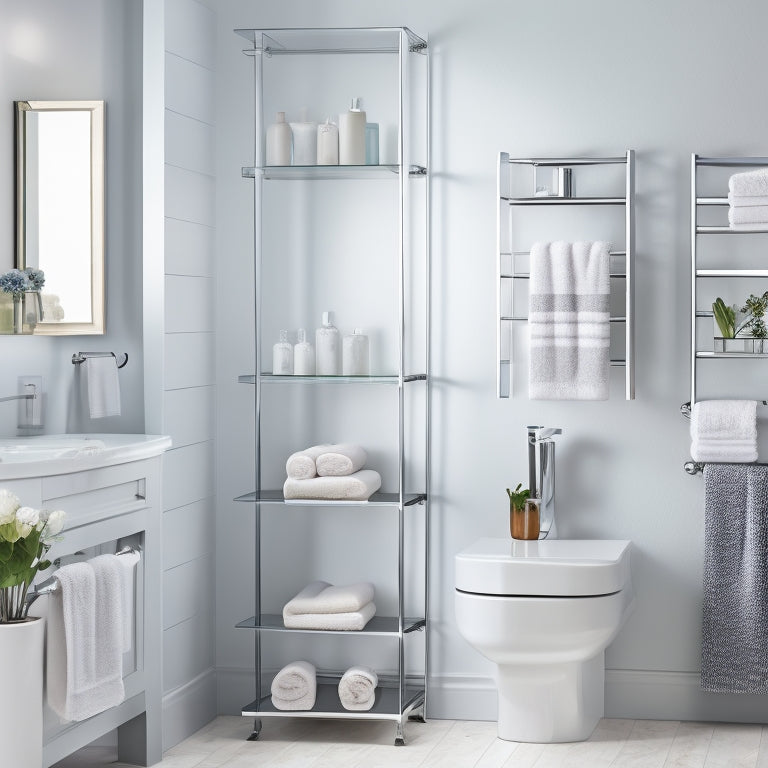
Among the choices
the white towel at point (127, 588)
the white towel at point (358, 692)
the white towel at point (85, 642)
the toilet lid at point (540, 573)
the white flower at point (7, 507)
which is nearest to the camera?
the white flower at point (7, 507)

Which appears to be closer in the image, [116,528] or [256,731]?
[116,528]

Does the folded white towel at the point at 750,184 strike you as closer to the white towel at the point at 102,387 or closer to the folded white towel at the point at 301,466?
the folded white towel at the point at 301,466

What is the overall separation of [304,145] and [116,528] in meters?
1.24

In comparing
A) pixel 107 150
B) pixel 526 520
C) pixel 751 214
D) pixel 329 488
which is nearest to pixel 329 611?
pixel 329 488

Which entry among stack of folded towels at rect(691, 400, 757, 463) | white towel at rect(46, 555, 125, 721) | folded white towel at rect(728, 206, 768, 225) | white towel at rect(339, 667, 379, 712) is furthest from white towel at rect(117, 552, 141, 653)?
folded white towel at rect(728, 206, 768, 225)

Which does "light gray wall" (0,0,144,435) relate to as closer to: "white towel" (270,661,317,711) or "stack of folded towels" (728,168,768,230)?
"white towel" (270,661,317,711)

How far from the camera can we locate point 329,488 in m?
3.28

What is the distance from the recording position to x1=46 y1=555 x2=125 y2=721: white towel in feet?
8.05

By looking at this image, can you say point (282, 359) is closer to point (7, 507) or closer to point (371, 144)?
point (371, 144)

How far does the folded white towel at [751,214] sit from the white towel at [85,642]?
1.86 m

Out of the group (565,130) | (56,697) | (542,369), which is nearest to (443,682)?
(542,369)

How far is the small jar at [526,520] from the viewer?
329 cm

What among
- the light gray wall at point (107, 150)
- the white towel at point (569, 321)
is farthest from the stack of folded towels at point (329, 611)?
the white towel at point (569, 321)

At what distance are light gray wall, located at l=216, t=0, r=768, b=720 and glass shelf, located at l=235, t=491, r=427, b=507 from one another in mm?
152
